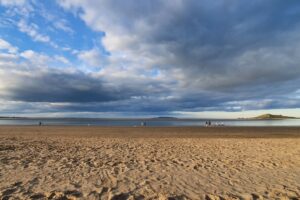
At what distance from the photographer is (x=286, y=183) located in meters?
6.92

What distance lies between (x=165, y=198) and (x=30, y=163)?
6.16 meters

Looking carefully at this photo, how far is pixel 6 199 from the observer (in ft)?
18.0

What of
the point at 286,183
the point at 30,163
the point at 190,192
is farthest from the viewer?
the point at 30,163

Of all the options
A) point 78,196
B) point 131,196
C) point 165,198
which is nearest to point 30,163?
point 78,196

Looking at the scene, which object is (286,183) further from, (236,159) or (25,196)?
(25,196)

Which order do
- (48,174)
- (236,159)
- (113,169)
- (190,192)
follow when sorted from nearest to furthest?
(190,192) < (48,174) < (113,169) < (236,159)

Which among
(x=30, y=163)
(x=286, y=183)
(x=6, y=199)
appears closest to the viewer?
(x=6, y=199)

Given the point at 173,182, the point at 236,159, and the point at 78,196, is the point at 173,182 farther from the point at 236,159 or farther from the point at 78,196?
the point at 236,159

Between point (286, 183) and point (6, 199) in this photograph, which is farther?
point (286, 183)

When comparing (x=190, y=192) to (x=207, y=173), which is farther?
(x=207, y=173)

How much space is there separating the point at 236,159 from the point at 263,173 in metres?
2.43

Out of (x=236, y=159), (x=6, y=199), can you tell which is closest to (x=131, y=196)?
(x=6, y=199)

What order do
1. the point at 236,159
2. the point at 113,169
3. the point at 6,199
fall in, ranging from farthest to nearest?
1. the point at 236,159
2. the point at 113,169
3. the point at 6,199

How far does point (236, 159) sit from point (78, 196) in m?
7.35
